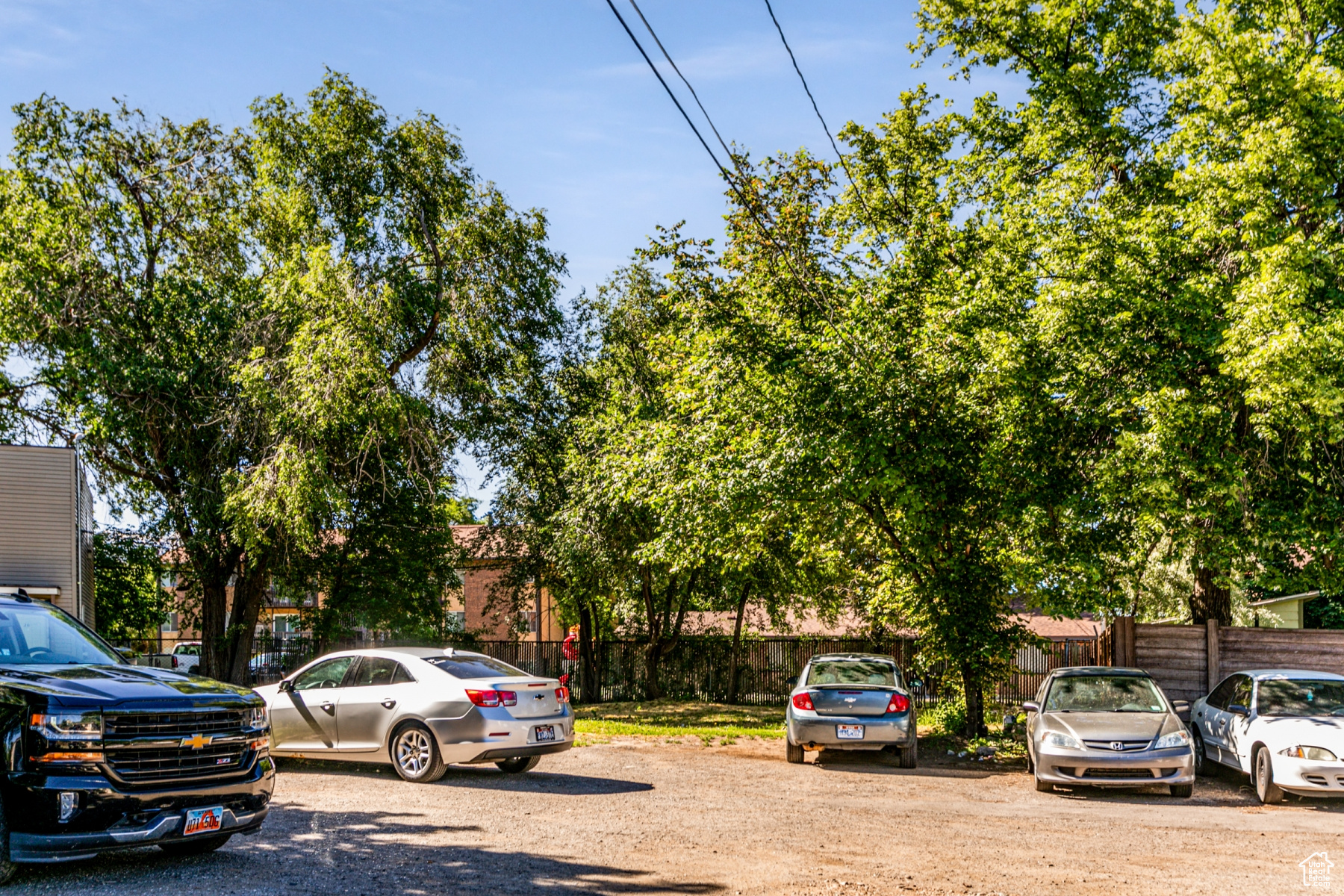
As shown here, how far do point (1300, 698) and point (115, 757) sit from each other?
12768 millimetres

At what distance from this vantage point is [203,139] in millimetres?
24766

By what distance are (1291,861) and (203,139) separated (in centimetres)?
2500

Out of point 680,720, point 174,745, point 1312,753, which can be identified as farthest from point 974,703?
point 174,745

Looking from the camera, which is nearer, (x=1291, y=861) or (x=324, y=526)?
(x=1291, y=861)

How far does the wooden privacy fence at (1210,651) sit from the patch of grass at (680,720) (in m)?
6.45

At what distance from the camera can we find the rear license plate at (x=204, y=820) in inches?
274

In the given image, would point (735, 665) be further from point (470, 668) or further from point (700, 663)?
point (470, 668)

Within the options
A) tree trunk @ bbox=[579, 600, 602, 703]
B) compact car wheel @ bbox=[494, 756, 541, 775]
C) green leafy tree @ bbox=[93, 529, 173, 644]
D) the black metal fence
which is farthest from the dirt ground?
tree trunk @ bbox=[579, 600, 602, 703]

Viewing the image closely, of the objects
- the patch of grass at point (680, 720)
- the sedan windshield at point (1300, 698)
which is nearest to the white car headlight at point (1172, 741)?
the sedan windshield at point (1300, 698)

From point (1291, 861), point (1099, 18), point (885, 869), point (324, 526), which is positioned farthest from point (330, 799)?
point (1099, 18)

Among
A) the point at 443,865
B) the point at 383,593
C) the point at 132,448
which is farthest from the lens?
the point at 383,593

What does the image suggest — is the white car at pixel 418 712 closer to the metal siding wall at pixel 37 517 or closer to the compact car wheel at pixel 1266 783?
the compact car wheel at pixel 1266 783

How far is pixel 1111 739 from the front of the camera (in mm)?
12227

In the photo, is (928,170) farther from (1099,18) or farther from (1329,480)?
(1329,480)
